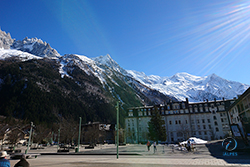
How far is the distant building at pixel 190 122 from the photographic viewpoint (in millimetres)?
72500

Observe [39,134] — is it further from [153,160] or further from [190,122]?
[190,122]

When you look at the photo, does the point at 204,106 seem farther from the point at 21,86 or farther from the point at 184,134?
the point at 21,86

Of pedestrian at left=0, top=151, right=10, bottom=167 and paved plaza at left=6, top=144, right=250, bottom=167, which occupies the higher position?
pedestrian at left=0, top=151, right=10, bottom=167

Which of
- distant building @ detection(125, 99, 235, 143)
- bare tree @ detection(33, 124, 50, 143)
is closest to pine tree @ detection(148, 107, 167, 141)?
distant building @ detection(125, 99, 235, 143)

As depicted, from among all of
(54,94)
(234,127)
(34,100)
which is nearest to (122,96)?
(54,94)

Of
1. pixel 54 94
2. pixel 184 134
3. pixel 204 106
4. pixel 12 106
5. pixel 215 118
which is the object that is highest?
pixel 54 94

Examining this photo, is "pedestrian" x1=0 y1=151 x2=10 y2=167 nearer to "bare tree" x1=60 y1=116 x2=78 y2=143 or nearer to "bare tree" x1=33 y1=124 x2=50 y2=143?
"bare tree" x1=60 y1=116 x2=78 y2=143

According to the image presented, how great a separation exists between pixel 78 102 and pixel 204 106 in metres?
110

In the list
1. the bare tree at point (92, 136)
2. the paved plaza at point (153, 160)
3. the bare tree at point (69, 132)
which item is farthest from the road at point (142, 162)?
the bare tree at point (92, 136)

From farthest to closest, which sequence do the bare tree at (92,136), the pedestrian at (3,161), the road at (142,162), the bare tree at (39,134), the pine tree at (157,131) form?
the pine tree at (157,131) → the bare tree at (92,136) → the bare tree at (39,134) → the road at (142,162) → the pedestrian at (3,161)

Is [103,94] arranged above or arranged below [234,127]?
above

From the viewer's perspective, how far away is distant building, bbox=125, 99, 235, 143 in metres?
72.5

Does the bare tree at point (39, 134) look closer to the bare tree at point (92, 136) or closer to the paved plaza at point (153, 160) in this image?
the bare tree at point (92, 136)

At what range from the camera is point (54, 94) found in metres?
138
